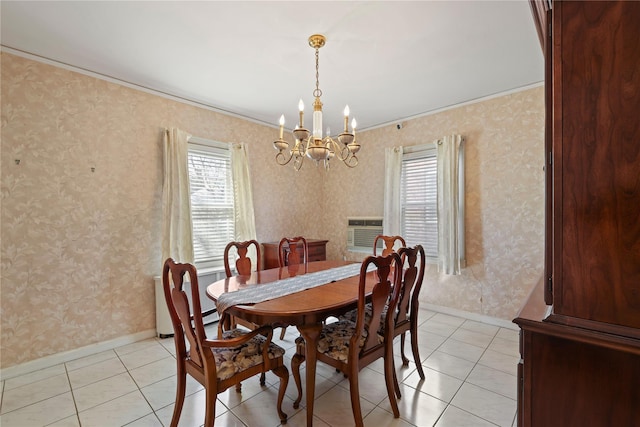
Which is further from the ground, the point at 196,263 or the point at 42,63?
the point at 42,63

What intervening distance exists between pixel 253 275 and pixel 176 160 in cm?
161

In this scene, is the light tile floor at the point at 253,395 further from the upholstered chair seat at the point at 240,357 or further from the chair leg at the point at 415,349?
the upholstered chair seat at the point at 240,357

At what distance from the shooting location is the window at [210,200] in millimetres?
3270

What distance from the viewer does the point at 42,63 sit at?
2.32 metres

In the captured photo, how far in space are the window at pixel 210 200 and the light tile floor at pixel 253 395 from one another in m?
1.17

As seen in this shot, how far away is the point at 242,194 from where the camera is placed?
141 inches

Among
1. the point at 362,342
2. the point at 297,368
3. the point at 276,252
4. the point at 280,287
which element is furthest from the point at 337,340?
the point at 276,252

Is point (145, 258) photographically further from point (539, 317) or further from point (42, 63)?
point (539, 317)

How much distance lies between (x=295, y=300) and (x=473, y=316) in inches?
104

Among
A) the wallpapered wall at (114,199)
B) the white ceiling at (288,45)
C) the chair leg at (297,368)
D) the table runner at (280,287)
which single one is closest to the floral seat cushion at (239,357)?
the chair leg at (297,368)

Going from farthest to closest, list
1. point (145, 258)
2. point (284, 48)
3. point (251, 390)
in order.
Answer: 1. point (145, 258)
2. point (284, 48)
3. point (251, 390)

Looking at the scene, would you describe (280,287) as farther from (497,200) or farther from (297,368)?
(497,200)

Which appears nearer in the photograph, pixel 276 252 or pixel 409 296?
pixel 409 296

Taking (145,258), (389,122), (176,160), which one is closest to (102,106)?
(176,160)
